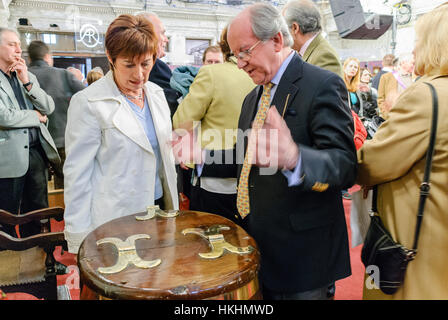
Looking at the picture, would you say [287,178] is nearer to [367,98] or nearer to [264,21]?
[264,21]

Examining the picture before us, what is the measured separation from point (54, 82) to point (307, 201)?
131 inches

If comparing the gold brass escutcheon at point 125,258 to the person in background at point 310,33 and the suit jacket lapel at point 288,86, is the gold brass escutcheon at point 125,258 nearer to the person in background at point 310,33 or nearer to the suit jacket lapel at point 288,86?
the suit jacket lapel at point 288,86

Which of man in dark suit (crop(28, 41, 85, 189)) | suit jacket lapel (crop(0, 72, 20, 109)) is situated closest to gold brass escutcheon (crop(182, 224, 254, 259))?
suit jacket lapel (crop(0, 72, 20, 109))

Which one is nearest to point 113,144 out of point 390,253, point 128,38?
point 128,38

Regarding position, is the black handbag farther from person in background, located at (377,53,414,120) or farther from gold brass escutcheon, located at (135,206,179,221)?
person in background, located at (377,53,414,120)

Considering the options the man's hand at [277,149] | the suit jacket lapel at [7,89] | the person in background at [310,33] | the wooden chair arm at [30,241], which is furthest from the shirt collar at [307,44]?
the suit jacket lapel at [7,89]

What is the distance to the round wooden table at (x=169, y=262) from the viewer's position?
37.3 inches

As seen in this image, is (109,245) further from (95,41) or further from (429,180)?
(95,41)

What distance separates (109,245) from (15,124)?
189 cm

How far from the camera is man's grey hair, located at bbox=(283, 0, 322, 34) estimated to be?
222 centimetres

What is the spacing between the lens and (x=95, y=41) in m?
9.84

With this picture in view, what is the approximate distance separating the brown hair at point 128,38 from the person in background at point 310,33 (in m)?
1.13
